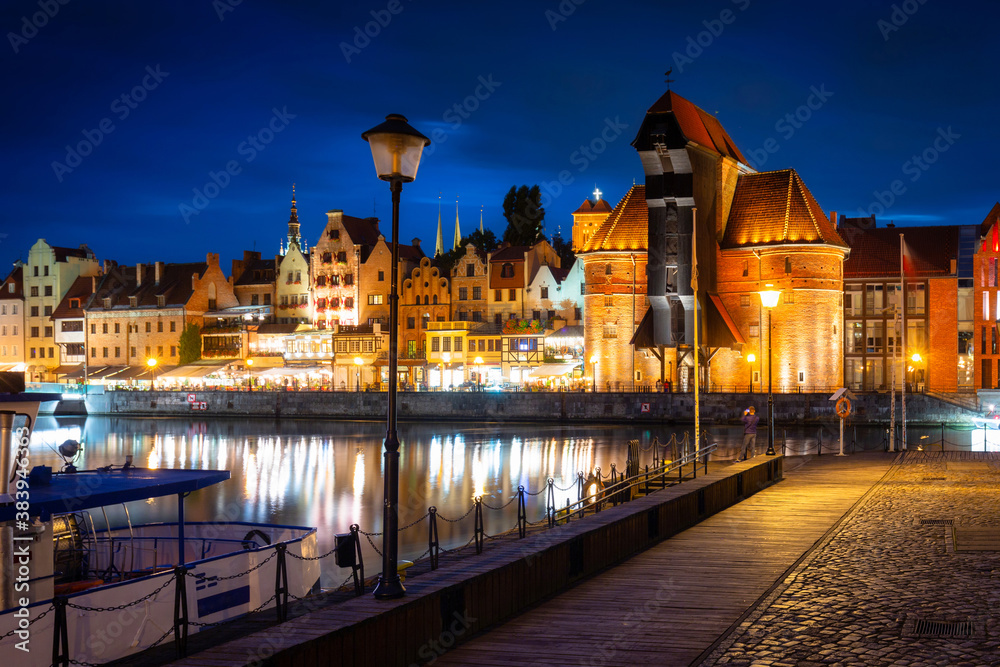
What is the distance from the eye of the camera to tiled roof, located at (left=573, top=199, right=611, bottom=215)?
92.7 m

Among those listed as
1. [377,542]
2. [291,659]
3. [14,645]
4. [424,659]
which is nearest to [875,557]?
[424,659]

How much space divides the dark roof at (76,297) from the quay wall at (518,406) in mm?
18404

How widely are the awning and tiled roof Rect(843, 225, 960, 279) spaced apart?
20.7 metres

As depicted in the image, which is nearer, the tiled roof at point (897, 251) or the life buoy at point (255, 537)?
the life buoy at point (255, 537)

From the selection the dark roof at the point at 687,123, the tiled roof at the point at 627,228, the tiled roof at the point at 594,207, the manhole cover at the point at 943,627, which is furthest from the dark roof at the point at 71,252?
the manhole cover at the point at 943,627

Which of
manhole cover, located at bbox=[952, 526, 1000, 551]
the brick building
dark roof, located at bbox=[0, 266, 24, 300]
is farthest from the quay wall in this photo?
manhole cover, located at bbox=[952, 526, 1000, 551]

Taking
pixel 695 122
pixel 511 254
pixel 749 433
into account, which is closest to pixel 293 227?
pixel 511 254

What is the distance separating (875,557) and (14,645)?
39.4 feet

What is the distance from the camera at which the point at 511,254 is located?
8669cm

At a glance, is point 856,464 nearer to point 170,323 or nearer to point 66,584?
point 66,584

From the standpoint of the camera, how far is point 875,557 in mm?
15516

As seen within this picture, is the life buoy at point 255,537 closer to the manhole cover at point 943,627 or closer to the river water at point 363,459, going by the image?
the river water at point 363,459

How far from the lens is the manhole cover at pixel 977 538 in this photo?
52.3ft

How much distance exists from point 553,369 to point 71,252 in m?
58.7
